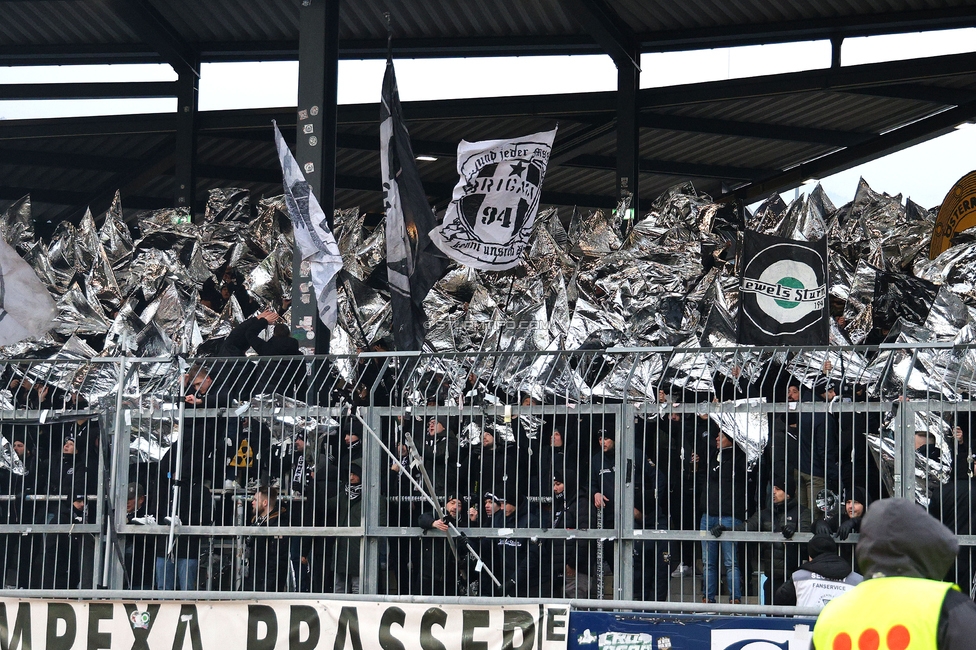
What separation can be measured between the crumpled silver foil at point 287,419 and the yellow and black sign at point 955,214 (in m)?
8.14

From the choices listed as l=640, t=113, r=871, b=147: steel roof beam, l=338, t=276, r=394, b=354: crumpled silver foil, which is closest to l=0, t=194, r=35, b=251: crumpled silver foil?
l=338, t=276, r=394, b=354: crumpled silver foil

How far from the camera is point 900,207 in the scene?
17.1 metres

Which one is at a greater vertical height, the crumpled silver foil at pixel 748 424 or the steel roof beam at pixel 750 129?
the steel roof beam at pixel 750 129

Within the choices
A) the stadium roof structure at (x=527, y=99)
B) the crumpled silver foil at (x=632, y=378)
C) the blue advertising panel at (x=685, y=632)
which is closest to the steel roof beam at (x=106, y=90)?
the stadium roof structure at (x=527, y=99)

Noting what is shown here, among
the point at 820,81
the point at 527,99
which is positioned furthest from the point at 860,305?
the point at 527,99

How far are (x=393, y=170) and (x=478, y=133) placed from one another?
9.81 m

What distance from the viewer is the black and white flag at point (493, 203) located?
12.4 meters

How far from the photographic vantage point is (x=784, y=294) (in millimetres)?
10797

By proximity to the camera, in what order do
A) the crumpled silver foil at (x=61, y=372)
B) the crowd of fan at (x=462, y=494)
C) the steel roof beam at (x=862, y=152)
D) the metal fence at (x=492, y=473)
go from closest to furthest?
the metal fence at (x=492, y=473)
the crowd of fan at (x=462, y=494)
the crumpled silver foil at (x=61, y=372)
the steel roof beam at (x=862, y=152)

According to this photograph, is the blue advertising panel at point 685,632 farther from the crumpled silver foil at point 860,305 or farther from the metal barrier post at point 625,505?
the crumpled silver foil at point 860,305

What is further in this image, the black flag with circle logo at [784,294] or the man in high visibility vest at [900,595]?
the black flag with circle logo at [784,294]

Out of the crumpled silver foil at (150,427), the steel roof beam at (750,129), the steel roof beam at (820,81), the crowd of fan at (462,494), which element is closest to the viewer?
the crowd of fan at (462,494)

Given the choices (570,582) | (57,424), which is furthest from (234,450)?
(570,582)

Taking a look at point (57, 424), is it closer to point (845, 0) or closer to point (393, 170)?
point (393, 170)
